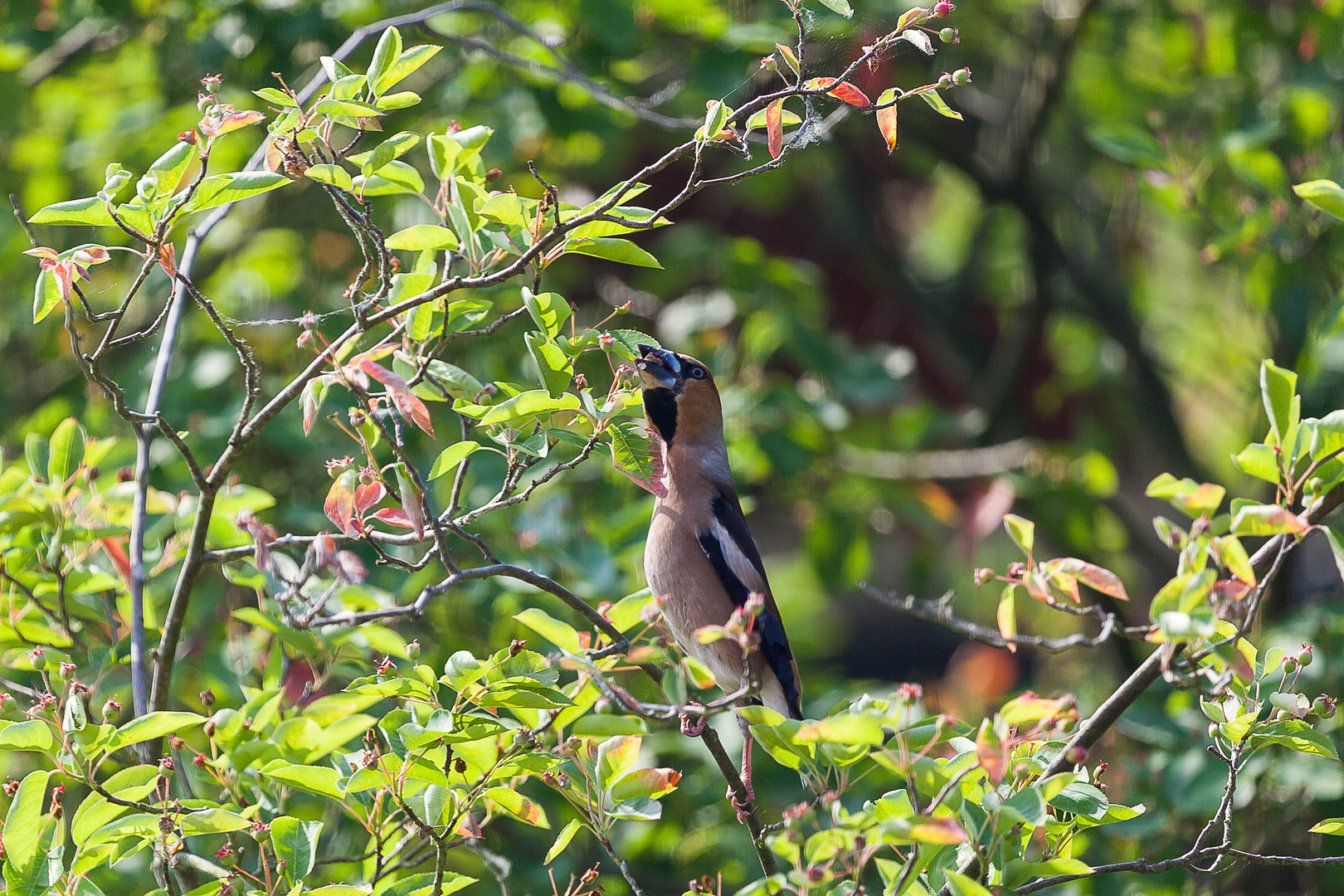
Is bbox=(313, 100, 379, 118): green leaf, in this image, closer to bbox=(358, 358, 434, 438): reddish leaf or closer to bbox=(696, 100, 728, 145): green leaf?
bbox=(358, 358, 434, 438): reddish leaf

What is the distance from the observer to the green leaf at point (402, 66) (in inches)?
76.9

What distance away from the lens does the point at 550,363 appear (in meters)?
2.07

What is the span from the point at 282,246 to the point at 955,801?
4.57 metres

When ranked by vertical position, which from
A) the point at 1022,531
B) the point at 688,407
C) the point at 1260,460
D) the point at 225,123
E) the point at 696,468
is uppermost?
the point at 225,123

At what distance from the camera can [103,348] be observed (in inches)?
74.2

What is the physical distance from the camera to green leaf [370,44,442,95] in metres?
1.95

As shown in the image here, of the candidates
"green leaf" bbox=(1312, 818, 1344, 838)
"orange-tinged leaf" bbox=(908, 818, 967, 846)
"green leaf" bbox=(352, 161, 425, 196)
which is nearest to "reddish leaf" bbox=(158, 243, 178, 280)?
"green leaf" bbox=(352, 161, 425, 196)

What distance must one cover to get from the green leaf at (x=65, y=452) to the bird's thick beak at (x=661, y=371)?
129 cm

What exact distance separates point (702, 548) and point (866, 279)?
168 inches

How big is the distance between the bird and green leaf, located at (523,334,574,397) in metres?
0.84

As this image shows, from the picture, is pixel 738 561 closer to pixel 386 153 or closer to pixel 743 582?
pixel 743 582

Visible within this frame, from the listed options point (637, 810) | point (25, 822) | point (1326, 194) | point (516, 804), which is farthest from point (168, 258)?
point (1326, 194)

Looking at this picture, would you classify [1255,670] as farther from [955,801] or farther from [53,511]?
[53,511]

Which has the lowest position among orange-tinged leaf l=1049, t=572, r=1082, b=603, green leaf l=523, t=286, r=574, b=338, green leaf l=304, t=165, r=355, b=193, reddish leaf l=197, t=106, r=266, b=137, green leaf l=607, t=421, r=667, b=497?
orange-tinged leaf l=1049, t=572, r=1082, b=603
